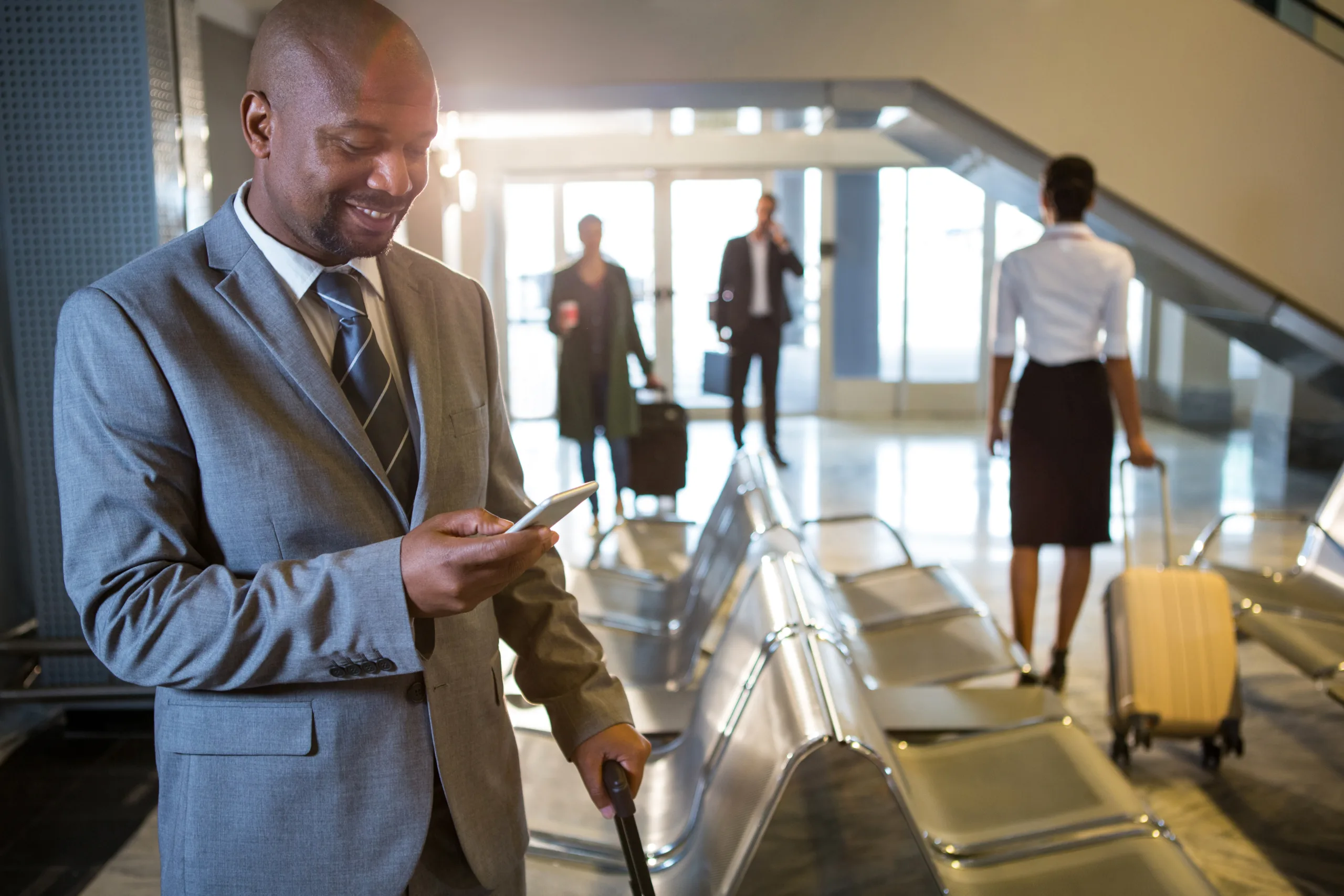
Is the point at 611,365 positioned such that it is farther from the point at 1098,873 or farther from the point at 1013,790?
the point at 1098,873

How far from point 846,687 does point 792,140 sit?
10475mm

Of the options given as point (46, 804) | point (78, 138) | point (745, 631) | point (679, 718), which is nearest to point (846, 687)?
point (745, 631)

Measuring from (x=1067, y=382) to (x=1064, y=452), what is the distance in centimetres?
27

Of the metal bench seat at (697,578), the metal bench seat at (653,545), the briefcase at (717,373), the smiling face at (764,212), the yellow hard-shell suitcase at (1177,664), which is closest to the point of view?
the yellow hard-shell suitcase at (1177,664)

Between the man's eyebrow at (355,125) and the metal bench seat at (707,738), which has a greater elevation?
the man's eyebrow at (355,125)

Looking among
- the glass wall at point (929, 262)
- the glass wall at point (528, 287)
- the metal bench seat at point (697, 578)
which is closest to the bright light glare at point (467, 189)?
the glass wall at point (528, 287)

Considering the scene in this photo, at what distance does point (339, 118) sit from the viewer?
123cm

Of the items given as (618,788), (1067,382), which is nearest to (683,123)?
(1067,382)

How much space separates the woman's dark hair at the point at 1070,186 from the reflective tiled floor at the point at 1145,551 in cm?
186

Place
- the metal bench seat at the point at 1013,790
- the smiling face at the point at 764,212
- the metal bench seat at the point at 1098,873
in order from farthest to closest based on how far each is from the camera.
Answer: the smiling face at the point at 764,212, the metal bench seat at the point at 1013,790, the metal bench seat at the point at 1098,873

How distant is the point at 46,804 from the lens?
368cm

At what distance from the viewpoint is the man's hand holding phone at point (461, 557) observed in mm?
1111

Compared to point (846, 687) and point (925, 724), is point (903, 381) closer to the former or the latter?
point (925, 724)

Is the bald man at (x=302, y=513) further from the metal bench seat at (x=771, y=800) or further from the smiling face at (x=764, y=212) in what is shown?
the smiling face at (x=764, y=212)
